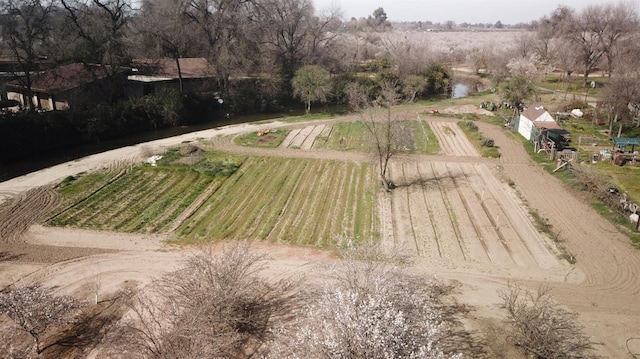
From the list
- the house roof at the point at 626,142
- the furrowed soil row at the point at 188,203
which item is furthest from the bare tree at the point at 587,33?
the furrowed soil row at the point at 188,203

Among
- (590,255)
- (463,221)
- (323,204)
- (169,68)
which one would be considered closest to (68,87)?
(169,68)

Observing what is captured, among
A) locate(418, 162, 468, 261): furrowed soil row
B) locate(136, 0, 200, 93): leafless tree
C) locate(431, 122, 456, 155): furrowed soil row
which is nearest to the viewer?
locate(418, 162, 468, 261): furrowed soil row

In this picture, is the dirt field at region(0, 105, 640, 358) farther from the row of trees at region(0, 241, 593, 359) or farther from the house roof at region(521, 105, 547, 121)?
the house roof at region(521, 105, 547, 121)

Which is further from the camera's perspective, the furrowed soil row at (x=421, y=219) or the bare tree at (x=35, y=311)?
the furrowed soil row at (x=421, y=219)

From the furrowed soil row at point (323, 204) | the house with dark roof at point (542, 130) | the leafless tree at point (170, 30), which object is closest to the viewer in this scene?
the furrowed soil row at point (323, 204)

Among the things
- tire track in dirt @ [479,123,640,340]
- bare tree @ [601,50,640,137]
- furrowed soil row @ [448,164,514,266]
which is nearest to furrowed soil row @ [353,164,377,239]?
furrowed soil row @ [448,164,514,266]

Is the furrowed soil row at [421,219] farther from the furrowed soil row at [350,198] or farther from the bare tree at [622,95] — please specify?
the bare tree at [622,95]

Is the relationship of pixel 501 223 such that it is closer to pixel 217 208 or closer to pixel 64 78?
pixel 217 208
